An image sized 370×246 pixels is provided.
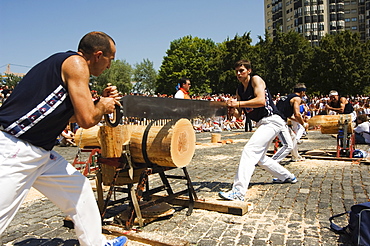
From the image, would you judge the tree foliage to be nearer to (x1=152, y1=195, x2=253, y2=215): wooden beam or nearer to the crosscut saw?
the crosscut saw

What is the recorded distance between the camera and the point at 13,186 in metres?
2.71

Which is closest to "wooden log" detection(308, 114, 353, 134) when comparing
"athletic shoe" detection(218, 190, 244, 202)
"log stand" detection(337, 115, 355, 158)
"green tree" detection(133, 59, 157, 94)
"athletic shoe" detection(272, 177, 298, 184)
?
"log stand" detection(337, 115, 355, 158)

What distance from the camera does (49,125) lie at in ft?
9.53

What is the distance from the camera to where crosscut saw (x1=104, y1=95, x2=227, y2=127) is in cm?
366

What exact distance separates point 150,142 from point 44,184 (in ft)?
5.27

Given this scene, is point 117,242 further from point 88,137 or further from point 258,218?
point 88,137

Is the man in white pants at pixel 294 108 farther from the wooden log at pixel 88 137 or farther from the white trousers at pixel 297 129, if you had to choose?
the wooden log at pixel 88 137

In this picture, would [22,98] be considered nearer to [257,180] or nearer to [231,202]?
[231,202]

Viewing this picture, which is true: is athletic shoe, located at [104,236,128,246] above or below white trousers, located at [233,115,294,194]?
below

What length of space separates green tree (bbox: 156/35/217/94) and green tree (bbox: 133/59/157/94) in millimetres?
20167

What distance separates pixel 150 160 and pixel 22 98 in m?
2.04

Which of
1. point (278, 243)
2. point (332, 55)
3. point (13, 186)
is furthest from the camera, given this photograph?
point (332, 55)

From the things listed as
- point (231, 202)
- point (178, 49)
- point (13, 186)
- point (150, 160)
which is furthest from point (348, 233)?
point (178, 49)

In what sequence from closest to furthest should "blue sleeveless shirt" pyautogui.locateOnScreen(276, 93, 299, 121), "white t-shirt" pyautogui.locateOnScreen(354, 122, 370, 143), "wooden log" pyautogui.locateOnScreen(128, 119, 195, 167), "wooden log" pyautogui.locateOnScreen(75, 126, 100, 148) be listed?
"wooden log" pyautogui.locateOnScreen(128, 119, 195, 167)
"wooden log" pyautogui.locateOnScreen(75, 126, 100, 148)
"blue sleeveless shirt" pyautogui.locateOnScreen(276, 93, 299, 121)
"white t-shirt" pyautogui.locateOnScreen(354, 122, 370, 143)
